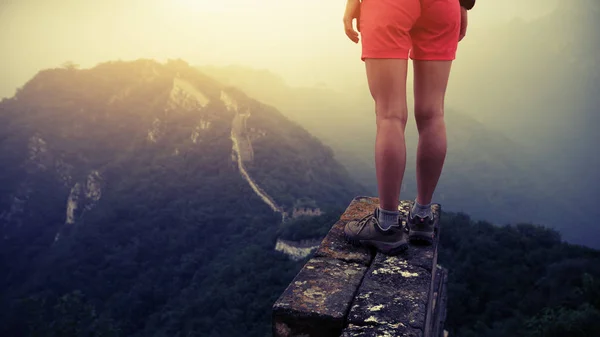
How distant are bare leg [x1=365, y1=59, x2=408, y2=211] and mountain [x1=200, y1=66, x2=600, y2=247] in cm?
5679

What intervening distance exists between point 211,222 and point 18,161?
35357 mm

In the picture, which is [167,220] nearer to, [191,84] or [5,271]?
[5,271]

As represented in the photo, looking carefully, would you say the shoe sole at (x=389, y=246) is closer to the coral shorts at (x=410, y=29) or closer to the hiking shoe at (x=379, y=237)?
the hiking shoe at (x=379, y=237)

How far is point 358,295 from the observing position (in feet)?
6.09

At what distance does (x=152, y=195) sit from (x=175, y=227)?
8.05m

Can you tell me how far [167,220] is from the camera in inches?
2186

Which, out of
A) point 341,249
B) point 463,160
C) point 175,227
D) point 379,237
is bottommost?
point 463,160

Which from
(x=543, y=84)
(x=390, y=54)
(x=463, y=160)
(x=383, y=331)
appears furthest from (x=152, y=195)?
(x=543, y=84)

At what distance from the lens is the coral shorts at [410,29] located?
6.47ft

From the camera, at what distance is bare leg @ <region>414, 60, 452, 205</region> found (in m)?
2.18

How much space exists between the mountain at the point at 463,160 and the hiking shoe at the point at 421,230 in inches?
2221

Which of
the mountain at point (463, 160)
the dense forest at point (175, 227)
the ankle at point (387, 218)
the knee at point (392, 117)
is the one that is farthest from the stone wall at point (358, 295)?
the mountain at point (463, 160)

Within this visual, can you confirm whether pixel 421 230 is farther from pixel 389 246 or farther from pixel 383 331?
pixel 383 331

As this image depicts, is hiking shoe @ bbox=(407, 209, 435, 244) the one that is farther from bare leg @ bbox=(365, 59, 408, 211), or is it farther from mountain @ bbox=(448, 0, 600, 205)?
mountain @ bbox=(448, 0, 600, 205)
